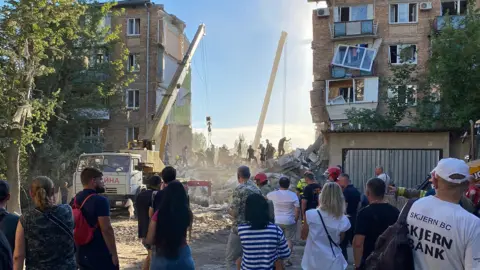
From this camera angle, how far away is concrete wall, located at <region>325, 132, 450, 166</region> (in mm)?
16016

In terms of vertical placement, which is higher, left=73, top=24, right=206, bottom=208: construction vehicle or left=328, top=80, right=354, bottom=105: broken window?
left=328, top=80, right=354, bottom=105: broken window

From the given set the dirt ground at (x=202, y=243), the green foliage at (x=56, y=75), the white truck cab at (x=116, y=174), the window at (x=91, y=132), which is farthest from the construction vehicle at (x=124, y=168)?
the window at (x=91, y=132)

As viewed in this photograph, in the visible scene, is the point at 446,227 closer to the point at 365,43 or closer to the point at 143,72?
the point at 365,43

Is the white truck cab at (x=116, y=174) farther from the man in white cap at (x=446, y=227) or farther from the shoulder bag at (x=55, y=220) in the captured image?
the man in white cap at (x=446, y=227)

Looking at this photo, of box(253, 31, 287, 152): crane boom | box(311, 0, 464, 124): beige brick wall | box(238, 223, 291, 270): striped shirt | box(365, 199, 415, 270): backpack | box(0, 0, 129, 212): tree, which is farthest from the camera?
box(253, 31, 287, 152): crane boom

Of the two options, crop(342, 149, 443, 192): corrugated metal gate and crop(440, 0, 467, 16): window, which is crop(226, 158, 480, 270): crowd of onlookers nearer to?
crop(342, 149, 443, 192): corrugated metal gate

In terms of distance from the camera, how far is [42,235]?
13.7ft

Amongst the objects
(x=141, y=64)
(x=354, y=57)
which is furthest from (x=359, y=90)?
(x=141, y=64)

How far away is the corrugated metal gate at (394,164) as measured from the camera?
16.1m

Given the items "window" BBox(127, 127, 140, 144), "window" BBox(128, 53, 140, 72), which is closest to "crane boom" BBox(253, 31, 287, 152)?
"window" BBox(127, 127, 140, 144)

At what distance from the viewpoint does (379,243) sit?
3346 mm

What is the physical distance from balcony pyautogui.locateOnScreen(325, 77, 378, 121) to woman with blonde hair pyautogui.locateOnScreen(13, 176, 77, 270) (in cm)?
2743

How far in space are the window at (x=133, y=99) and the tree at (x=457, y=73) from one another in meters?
22.0

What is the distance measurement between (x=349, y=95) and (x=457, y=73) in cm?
1236
